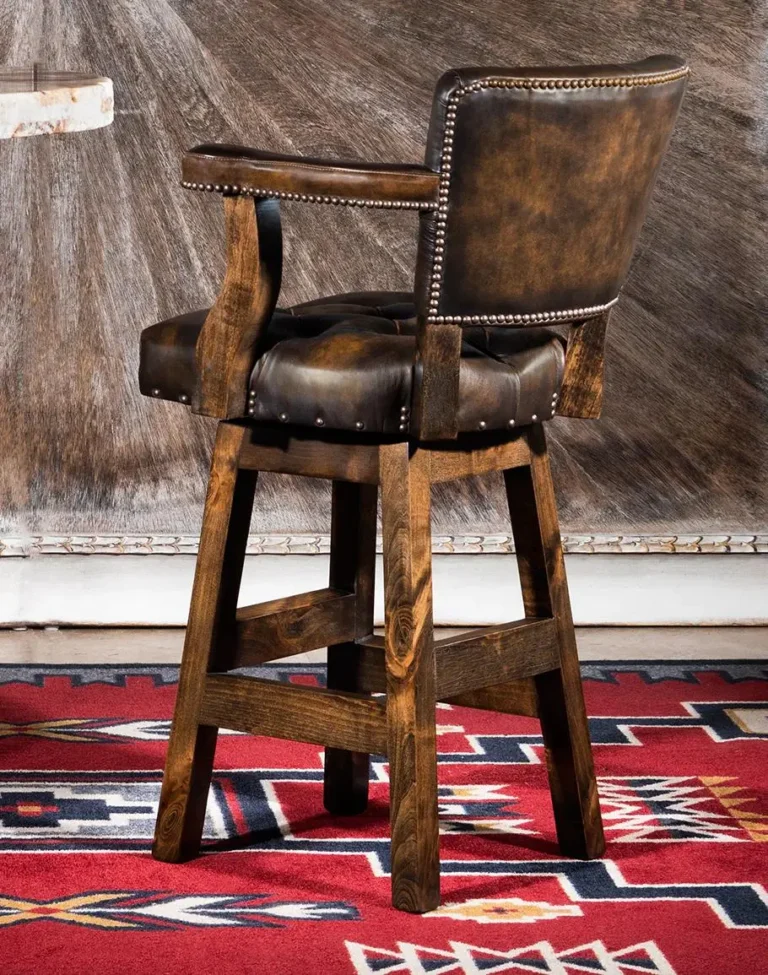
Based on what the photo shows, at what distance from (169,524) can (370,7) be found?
4.04 feet

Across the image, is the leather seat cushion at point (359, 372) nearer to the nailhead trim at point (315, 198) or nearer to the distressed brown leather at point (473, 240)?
the distressed brown leather at point (473, 240)

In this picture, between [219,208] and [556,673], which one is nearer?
[556,673]

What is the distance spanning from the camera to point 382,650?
246 centimetres

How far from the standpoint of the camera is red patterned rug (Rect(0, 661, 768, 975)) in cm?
206

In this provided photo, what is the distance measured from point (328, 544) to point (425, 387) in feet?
5.30

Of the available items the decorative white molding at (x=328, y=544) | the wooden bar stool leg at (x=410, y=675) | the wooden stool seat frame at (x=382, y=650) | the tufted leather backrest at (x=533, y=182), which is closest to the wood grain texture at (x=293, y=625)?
the wooden stool seat frame at (x=382, y=650)

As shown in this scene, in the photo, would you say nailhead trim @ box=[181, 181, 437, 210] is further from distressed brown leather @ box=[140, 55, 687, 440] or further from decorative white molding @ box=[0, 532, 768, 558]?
decorative white molding @ box=[0, 532, 768, 558]

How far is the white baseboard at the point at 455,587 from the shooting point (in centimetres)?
357

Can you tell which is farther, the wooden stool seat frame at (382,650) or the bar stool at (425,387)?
the wooden stool seat frame at (382,650)

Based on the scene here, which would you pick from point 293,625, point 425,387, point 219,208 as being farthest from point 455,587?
point 425,387

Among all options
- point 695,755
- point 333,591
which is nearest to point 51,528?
point 333,591

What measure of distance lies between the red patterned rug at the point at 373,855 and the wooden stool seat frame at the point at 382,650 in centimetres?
9

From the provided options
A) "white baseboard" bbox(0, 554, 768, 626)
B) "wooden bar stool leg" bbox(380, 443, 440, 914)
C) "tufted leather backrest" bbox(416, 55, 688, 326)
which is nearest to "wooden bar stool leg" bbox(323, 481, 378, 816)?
"wooden bar stool leg" bbox(380, 443, 440, 914)

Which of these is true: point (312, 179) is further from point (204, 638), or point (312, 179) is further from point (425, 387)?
point (204, 638)
